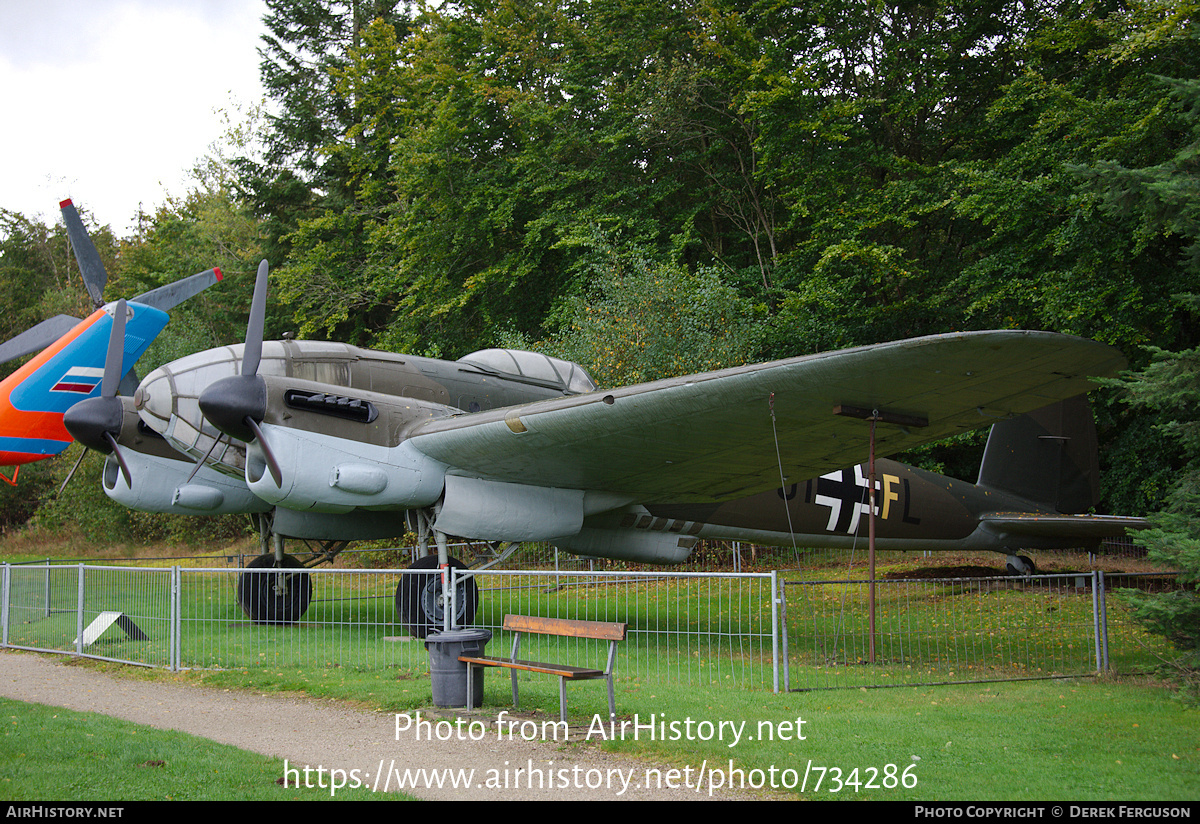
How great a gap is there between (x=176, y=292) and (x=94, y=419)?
17.0 ft

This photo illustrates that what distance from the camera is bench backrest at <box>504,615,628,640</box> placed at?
6062mm

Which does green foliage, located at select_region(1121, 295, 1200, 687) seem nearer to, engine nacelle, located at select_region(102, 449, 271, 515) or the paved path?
the paved path

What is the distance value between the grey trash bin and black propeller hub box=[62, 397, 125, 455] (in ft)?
23.2

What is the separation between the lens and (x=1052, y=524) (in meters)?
13.1

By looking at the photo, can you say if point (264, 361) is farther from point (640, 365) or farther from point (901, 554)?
point (901, 554)

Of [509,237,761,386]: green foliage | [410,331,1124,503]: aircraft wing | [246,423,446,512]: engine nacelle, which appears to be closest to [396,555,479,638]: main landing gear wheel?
[246,423,446,512]: engine nacelle

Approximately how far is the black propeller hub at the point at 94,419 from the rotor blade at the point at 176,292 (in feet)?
15.2

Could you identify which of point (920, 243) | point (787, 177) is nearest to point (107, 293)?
point (787, 177)

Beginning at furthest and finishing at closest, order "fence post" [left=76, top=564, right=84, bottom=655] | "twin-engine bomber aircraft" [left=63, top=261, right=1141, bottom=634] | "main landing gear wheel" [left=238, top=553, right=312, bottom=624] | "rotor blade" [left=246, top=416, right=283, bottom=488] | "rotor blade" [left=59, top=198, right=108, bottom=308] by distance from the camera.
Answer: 1. "rotor blade" [left=59, top=198, right=108, bottom=308]
2. "main landing gear wheel" [left=238, top=553, right=312, bottom=624]
3. "fence post" [left=76, top=564, right=84, bottom=655]
4. "rotor blade" [left=246, top=416, right=283, bottom=488]
5. "twin-engine bomber aircraft" [left=63, top=261, right=1141, bottom=634]

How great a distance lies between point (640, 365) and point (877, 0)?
10.2 m

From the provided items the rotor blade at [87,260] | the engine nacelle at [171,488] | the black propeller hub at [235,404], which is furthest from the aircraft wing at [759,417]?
the rotor blade at [87,260]

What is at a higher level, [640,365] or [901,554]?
[640,365]
